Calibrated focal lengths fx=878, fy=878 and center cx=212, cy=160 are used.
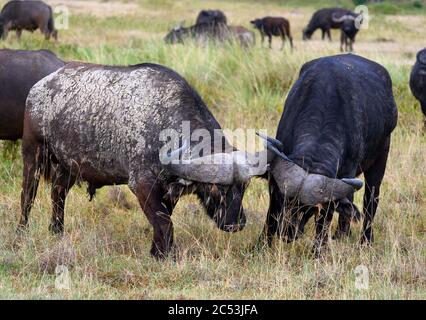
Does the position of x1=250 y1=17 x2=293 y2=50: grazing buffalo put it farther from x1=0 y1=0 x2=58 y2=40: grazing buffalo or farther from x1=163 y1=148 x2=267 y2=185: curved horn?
x1=163 y1=148 x2=267 y2=185: curved horn

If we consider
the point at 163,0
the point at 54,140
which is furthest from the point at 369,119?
the point at 163,0

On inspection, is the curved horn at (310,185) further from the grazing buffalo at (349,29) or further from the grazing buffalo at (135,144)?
the grazing buffalo at (349,29)

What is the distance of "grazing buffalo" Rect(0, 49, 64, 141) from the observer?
30.7 feet

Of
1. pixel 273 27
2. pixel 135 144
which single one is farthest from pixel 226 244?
pixel 273 27

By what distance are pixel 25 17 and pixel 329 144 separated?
18.2m

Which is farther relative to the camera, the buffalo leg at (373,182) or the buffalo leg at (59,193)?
the buffalo leg at (373,182)

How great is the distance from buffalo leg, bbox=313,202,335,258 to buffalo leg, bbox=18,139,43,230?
2.63 meters

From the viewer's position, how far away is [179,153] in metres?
6.79

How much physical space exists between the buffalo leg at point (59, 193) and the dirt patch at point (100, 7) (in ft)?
87.7

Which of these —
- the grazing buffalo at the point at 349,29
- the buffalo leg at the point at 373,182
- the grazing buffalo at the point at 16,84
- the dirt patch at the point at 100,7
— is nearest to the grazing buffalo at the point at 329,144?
the buffalo leg at the point at 373,182

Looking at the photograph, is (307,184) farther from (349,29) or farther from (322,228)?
(349,29)

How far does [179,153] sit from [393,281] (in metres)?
1.92

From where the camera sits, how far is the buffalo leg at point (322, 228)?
7.04 metres

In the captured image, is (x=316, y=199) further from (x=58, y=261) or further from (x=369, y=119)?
(x=58, y=261)
